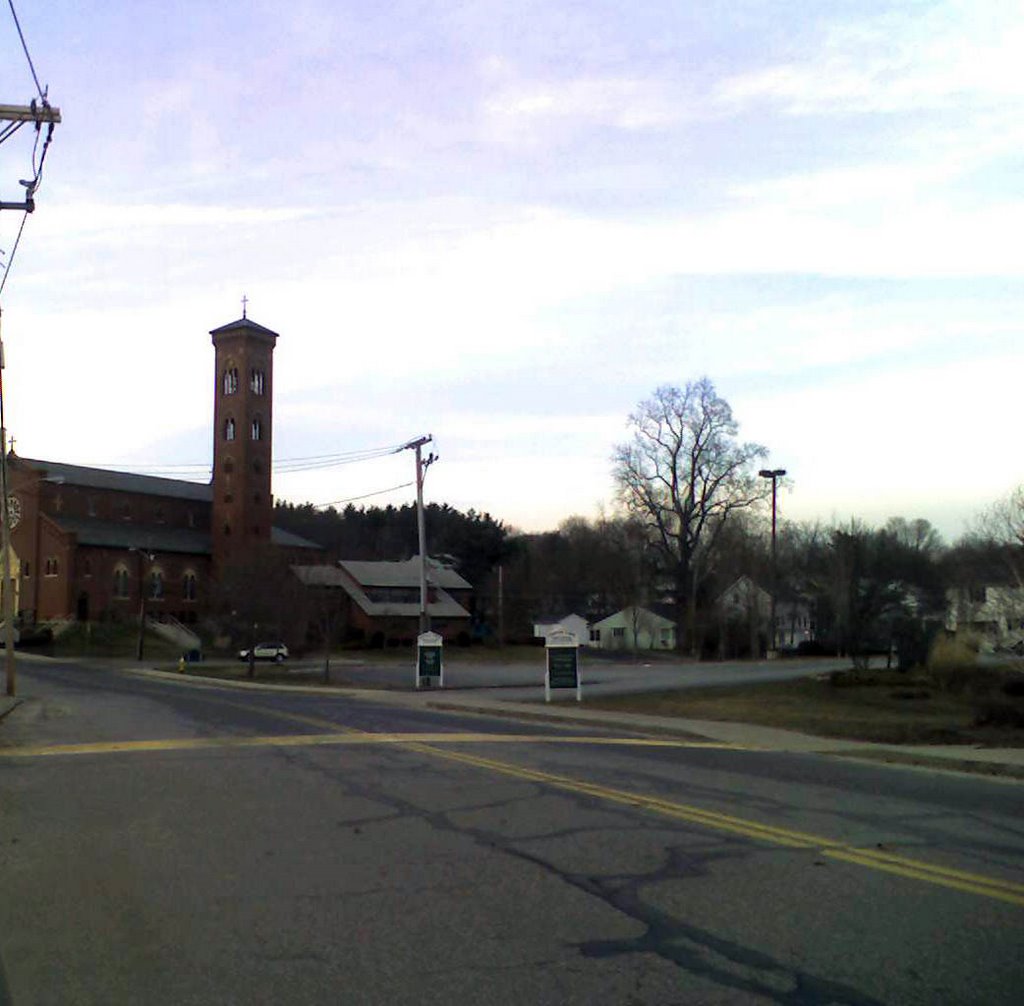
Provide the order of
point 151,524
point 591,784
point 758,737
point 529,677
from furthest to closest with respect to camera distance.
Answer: point 151,524
point 529,677
point 758,737
point 591,784

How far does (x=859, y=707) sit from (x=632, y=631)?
2479 inches

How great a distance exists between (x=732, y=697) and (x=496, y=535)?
2916 inches

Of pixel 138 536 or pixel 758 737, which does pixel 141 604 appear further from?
pixel 758 737

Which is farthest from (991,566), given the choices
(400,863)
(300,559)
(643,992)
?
(300,559)


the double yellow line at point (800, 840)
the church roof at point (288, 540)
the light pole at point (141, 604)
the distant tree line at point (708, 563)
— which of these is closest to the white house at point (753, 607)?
the distant tree line at point (708, 563)

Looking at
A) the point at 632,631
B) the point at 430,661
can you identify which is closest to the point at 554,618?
the point at 632,631

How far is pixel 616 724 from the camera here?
23.9m

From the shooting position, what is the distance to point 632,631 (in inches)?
3597

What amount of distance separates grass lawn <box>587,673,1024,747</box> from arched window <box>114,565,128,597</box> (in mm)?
56919

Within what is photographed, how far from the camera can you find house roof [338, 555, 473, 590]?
3543 inches

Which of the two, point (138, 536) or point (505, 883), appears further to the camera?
point (138, 536)

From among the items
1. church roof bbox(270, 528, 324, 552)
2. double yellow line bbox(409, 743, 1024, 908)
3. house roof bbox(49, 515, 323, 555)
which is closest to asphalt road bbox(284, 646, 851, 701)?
double yellow line bbox(409, 743, 1024, 908)

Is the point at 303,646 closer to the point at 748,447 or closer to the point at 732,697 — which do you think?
the point at 748,447

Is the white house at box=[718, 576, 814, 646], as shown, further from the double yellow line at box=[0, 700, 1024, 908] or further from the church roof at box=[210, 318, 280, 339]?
the double yellow line at box=[0, 700, 1024, 908]
